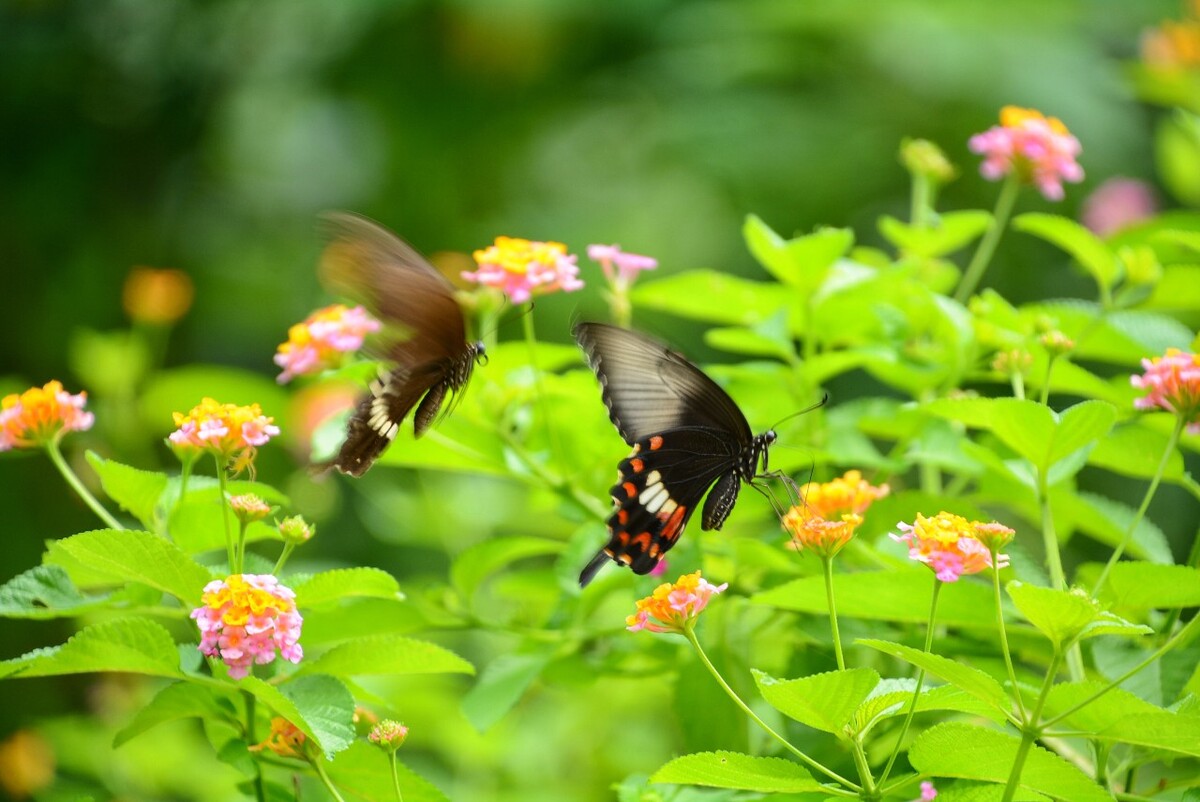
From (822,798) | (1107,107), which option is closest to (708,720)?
(822,798)

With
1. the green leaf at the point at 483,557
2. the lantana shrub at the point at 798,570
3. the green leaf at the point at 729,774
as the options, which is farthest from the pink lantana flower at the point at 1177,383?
the green leaf at the point at 483,557

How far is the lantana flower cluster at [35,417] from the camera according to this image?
4.45 ft

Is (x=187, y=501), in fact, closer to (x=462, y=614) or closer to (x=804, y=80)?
(x=462, y=614)

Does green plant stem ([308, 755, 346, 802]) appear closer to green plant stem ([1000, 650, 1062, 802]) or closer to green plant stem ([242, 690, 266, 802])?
green plant stem ([242, 690, 266, 802])

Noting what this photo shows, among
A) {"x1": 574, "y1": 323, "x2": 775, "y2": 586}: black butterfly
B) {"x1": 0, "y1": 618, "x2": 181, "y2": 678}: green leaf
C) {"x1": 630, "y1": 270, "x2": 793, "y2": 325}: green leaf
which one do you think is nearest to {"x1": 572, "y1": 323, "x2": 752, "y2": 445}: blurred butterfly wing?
{"x1": 574, "y1": 323, "x2": 775, "y2": 586}: black butterfly

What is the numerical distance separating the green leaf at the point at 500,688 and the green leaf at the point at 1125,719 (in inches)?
24.0

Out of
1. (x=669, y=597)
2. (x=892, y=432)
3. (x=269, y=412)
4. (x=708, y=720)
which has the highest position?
(x=669, y=597)

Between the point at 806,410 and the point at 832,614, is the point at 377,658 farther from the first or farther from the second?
the point at 806,410

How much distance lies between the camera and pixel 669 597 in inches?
43.6

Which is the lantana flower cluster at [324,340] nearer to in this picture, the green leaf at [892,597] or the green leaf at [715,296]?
the green leaf at [715,296]

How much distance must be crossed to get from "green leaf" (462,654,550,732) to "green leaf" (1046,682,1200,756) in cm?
61

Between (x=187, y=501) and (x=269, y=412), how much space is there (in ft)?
4.66

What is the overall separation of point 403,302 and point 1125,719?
94 cm

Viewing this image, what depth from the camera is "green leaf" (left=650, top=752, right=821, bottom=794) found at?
1006 mm
